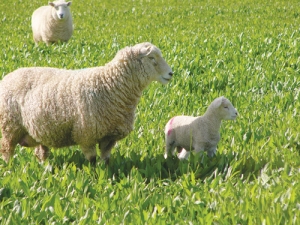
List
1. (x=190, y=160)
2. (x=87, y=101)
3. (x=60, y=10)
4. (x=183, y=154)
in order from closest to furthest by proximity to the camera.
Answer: (x=87, y=101) → (x=190, y=160) → (x=183, y=154) → (x=60, y=10)

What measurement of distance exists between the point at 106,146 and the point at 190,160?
0.76m

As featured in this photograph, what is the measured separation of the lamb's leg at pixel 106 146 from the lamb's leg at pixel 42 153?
745 millimetres

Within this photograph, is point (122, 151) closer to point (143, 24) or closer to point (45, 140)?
point (45, 140)

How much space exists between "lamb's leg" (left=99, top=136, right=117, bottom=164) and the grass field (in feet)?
0.36

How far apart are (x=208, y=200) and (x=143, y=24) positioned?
462 inches

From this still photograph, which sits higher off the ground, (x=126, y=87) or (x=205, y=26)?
(x=126, y=87)

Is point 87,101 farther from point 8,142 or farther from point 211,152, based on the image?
point 211,152

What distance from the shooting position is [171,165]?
5156mm

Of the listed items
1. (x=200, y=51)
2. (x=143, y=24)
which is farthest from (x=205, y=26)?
(x=200, y=51)

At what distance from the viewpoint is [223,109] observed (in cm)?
520

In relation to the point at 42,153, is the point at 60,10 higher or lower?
higher

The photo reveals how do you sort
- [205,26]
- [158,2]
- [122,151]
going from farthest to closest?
[158,2] → [205,26] → [122,151]

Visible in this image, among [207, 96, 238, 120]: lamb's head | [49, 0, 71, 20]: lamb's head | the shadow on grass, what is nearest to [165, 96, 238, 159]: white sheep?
[207, 96, 238, 120]: lamb's head

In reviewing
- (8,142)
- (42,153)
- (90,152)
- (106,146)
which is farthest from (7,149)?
(106,146)
